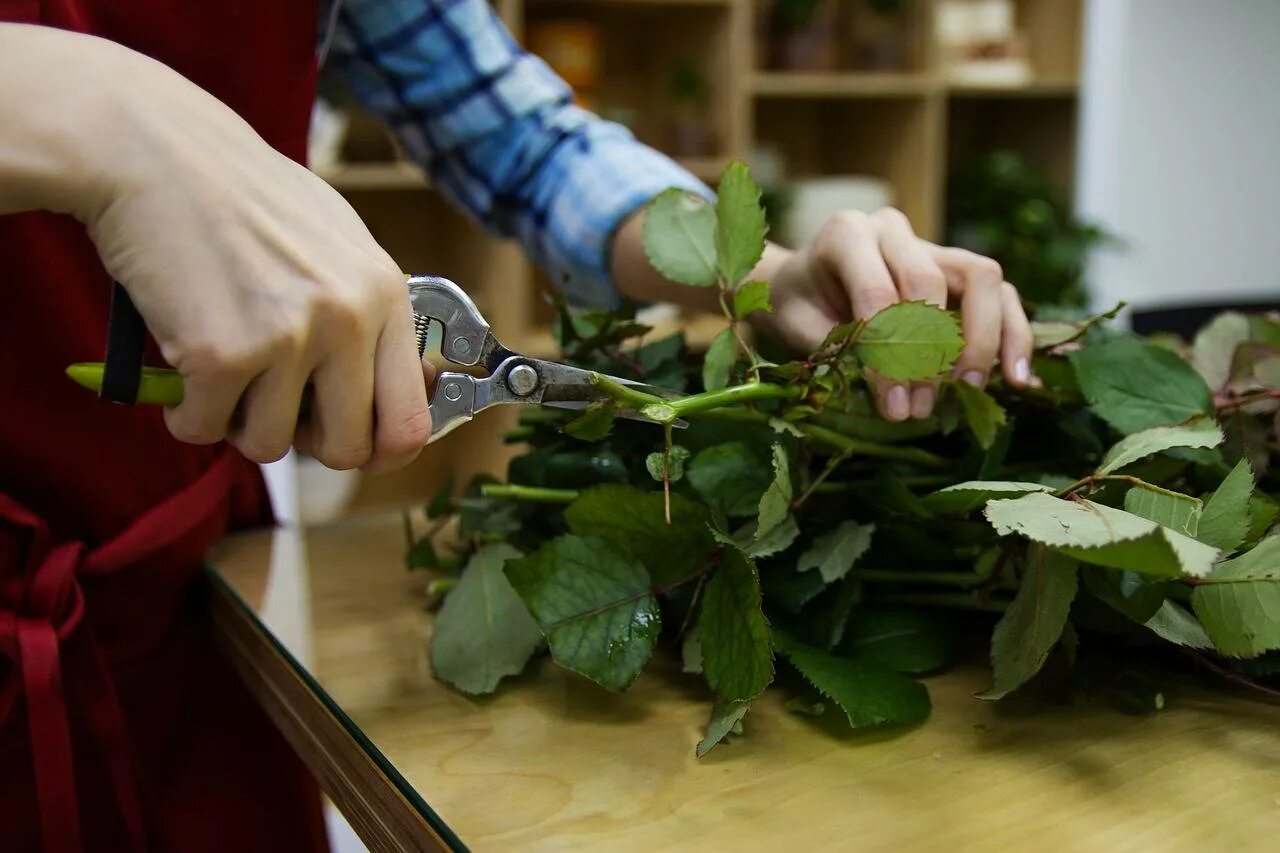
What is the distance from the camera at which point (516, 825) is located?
0.37 m

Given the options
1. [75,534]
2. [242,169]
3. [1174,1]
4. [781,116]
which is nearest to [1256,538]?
[242,169]

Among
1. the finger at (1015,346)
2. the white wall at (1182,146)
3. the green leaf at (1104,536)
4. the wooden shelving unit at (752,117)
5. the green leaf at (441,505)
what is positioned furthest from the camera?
the white wall at (1182,146)

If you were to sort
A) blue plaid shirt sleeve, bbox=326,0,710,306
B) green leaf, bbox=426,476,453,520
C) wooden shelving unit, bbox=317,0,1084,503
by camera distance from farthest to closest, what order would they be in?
wooden shelving unit, bbox=317,0,1084,503 < blue plaid shirt sleeve, bbox=326,0,710,306 < green leaf, bbox=426,476,453,520

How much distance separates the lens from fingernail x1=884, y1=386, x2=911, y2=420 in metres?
0.52

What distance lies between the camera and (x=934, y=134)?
2400 millimetres

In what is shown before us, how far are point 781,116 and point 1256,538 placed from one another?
233 cm

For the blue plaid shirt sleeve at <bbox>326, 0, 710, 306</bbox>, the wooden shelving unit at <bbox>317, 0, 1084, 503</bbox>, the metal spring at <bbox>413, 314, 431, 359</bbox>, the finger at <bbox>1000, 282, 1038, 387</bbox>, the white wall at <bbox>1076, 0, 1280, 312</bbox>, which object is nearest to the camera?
the metal spring at <bbox>413, 314, 431, 359</bbox>

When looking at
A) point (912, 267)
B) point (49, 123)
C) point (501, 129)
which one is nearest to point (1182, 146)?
point (501, 129)

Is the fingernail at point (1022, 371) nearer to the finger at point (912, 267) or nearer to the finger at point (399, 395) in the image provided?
the finger at point (912, 267)

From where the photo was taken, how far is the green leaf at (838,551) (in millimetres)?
468

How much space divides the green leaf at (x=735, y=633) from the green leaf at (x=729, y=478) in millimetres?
43

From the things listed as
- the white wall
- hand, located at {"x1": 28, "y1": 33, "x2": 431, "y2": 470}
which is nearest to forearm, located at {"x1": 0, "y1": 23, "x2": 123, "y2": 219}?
hand, located at {"x1": 28, "y1": 33, "x2": 431, "y2": 470}

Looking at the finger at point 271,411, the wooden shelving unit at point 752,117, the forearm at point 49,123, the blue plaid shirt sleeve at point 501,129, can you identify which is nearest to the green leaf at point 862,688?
the finger at point 271,411

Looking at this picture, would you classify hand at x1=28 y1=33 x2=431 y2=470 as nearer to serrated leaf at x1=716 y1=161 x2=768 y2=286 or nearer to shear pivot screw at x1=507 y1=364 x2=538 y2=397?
shear pivot screw at x1=507 y1=364 x2=538 y2=397
